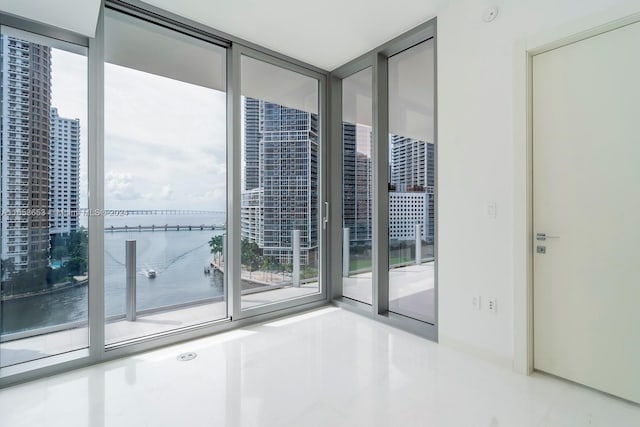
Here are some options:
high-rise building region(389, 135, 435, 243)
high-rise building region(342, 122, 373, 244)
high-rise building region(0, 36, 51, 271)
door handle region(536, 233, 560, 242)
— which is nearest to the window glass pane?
high-rise building region(342, 122, 373, 244)

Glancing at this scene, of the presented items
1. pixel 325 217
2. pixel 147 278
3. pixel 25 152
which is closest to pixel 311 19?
pixel 325 217

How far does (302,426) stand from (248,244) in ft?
6.48

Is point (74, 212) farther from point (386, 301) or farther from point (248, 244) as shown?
point (386, 301)

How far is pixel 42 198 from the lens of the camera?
2355mm

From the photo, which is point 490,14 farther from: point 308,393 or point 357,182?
point 308,393

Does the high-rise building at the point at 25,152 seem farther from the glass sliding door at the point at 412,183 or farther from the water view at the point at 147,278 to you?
the glass sliding door at the point at 412,183

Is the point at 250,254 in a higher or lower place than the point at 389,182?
lower

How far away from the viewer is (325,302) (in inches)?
156

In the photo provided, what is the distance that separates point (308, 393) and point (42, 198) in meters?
2.36

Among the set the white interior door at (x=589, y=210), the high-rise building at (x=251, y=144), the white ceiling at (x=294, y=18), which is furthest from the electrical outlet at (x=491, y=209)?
the high-rise building at (x=251, y=144)

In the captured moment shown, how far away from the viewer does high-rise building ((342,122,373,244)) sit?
3670 millimetres

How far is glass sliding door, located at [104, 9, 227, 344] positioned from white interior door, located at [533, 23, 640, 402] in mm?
2756

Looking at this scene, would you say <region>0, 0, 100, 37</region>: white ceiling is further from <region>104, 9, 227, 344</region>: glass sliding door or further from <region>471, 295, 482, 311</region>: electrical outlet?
<region>471, 295, 482, 311</region>: electrical outlet

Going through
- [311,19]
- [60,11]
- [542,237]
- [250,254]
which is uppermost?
[311,19]
